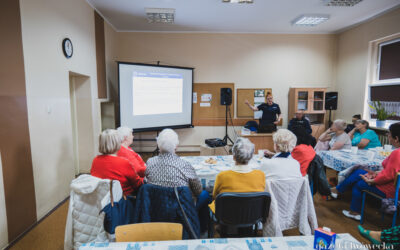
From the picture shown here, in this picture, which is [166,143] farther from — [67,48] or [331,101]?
[331,101]

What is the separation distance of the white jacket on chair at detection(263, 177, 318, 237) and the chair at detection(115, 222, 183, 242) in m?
0.86

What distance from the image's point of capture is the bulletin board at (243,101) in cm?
614

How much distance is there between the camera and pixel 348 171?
116 inches

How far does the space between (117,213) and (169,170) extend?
50cm

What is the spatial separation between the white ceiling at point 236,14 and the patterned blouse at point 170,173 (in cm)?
332

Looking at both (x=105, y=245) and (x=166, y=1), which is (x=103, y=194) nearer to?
(x=105, y=245)

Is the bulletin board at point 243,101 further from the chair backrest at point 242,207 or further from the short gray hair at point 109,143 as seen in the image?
the chair backrest at point 242,207

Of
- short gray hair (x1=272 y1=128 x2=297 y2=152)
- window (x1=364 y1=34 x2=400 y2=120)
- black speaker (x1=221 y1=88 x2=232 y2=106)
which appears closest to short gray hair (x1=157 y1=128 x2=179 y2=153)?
short gray hair (x1=272 y1=128 x2=297 y2=152)

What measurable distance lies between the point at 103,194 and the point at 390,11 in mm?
6039

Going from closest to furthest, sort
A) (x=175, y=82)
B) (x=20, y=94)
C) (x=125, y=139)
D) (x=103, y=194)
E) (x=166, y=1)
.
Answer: (x=103, y=194) < (x=20, y=94) < (x=125, y=139) < (x=166, y=1) < (x=175, y=82)

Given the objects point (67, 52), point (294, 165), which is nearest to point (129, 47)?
point (67, 52)

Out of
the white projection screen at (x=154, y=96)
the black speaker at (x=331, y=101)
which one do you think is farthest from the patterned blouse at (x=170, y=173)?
the black speaker at (x=331, y=101)

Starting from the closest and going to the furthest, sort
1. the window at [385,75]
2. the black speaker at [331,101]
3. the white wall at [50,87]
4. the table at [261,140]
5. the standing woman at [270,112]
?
the white wall at [50,87]
the window at [385,75]
the table at [261,140]
the standing woman at [270,112]
the black speaker at [331,101]

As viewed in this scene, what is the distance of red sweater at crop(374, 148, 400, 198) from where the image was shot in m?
2.24
